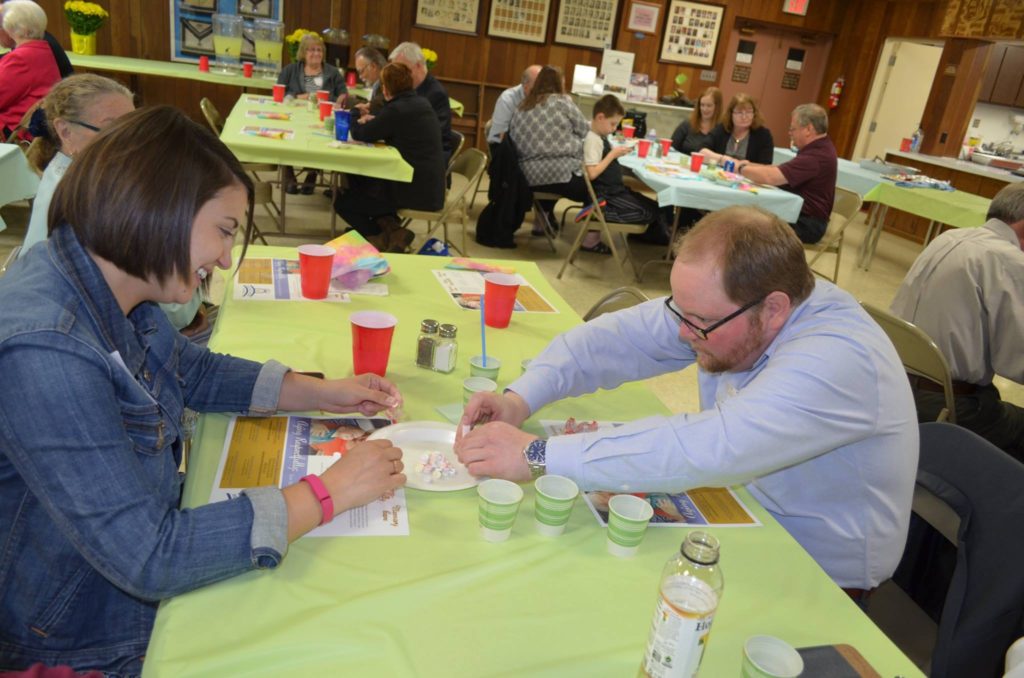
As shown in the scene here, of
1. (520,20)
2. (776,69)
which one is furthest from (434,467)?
(776,69)

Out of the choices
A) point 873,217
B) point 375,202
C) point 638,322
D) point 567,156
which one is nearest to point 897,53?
point 873,217

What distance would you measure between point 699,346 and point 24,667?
1306 millimetres

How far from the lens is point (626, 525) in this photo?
1.18 meters

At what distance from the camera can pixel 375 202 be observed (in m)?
4.85

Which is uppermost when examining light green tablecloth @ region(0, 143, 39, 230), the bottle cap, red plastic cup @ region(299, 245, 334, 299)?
the bottle cap

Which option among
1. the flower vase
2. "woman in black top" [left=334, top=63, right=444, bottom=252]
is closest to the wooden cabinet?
"woman in black top" [left=334, top=63, right=444, bottom=252]

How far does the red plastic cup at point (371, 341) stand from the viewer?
64.8 inches

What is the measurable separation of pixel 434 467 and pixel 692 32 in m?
9.90

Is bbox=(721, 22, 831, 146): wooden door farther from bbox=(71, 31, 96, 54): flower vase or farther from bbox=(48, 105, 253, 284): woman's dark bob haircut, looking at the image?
bbox=(48, 105, 253, 284): woman's dark bob haircut

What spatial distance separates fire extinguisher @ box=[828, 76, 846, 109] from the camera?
411 inches

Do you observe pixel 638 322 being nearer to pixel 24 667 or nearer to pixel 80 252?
pixel 80 252

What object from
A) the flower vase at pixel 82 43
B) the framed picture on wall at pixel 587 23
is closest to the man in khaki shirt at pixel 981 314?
the framed picture on wall at pixel 587 23

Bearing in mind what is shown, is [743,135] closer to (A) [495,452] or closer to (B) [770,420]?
(B) [770,420]

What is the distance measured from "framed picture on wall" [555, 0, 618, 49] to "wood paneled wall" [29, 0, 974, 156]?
10 centimetres
